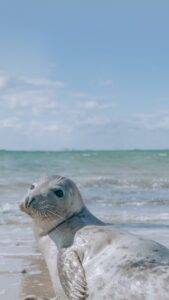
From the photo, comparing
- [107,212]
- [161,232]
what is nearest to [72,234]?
[161,232]

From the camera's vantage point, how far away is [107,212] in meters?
14.0

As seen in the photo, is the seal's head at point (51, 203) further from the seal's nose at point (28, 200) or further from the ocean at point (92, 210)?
the ocean at point (92, 210)

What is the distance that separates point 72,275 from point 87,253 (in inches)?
10.7

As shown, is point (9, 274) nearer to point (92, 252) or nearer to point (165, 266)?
point (92, 252)

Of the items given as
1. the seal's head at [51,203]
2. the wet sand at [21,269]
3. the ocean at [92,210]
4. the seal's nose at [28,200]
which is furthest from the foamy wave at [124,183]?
the seal's nose at [28,200]

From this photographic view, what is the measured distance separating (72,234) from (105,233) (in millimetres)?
387

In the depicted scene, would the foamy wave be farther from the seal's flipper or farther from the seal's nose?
the seal's flipper

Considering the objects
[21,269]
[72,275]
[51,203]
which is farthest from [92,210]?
[72,275]

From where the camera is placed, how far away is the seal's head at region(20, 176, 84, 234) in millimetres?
6219

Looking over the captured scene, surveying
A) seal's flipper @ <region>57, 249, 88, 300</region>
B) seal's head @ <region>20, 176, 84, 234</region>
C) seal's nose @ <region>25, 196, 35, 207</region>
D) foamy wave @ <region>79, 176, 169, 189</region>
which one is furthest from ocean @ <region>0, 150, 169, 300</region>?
seal's flipper @ <region>57, 249, 88, 300</region>

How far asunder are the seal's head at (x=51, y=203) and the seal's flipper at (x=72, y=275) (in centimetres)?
53

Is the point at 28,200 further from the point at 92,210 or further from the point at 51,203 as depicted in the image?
the point at 92,210

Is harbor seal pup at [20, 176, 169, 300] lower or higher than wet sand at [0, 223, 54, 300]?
higher

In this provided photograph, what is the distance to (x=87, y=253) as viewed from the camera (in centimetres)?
570
